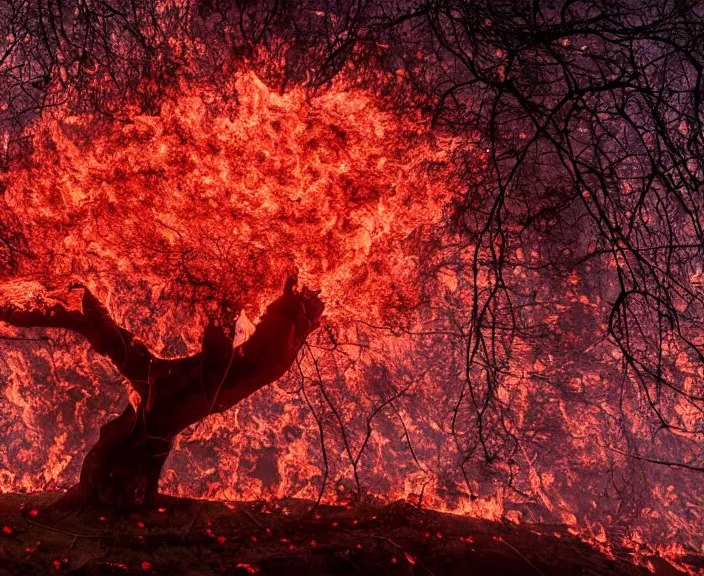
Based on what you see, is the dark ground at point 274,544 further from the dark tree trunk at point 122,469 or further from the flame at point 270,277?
the flame at point 270,277

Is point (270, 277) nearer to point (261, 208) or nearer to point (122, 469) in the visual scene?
point (261, 208)

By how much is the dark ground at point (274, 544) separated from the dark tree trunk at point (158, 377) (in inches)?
10.5

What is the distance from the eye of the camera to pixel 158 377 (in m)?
4.00

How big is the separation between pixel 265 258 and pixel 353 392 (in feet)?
8.63

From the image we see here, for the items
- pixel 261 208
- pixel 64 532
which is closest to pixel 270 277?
pixel 261 208

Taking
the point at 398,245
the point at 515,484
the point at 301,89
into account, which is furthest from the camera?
the point at 515,484

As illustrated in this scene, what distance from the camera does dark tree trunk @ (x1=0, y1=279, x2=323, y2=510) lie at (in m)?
3.87

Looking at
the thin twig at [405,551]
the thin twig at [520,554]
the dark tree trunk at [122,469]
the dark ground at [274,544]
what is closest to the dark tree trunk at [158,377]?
the dark tree trunk at [122,469]

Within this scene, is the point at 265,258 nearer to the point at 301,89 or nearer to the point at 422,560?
the point at 301,89

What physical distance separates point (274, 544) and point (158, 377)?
1.37 m

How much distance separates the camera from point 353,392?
6145 mm

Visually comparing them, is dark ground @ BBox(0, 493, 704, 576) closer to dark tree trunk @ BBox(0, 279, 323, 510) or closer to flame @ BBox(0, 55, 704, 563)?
dark tree trunk @ BBox(0, 279, 323, 510)

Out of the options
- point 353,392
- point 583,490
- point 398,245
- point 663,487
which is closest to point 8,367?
point 353,392

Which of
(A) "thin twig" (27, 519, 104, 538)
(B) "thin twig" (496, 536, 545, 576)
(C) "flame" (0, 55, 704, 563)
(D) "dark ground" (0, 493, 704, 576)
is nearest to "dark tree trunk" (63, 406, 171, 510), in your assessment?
(D) "dark ground" (0, 493, 704, 576)
